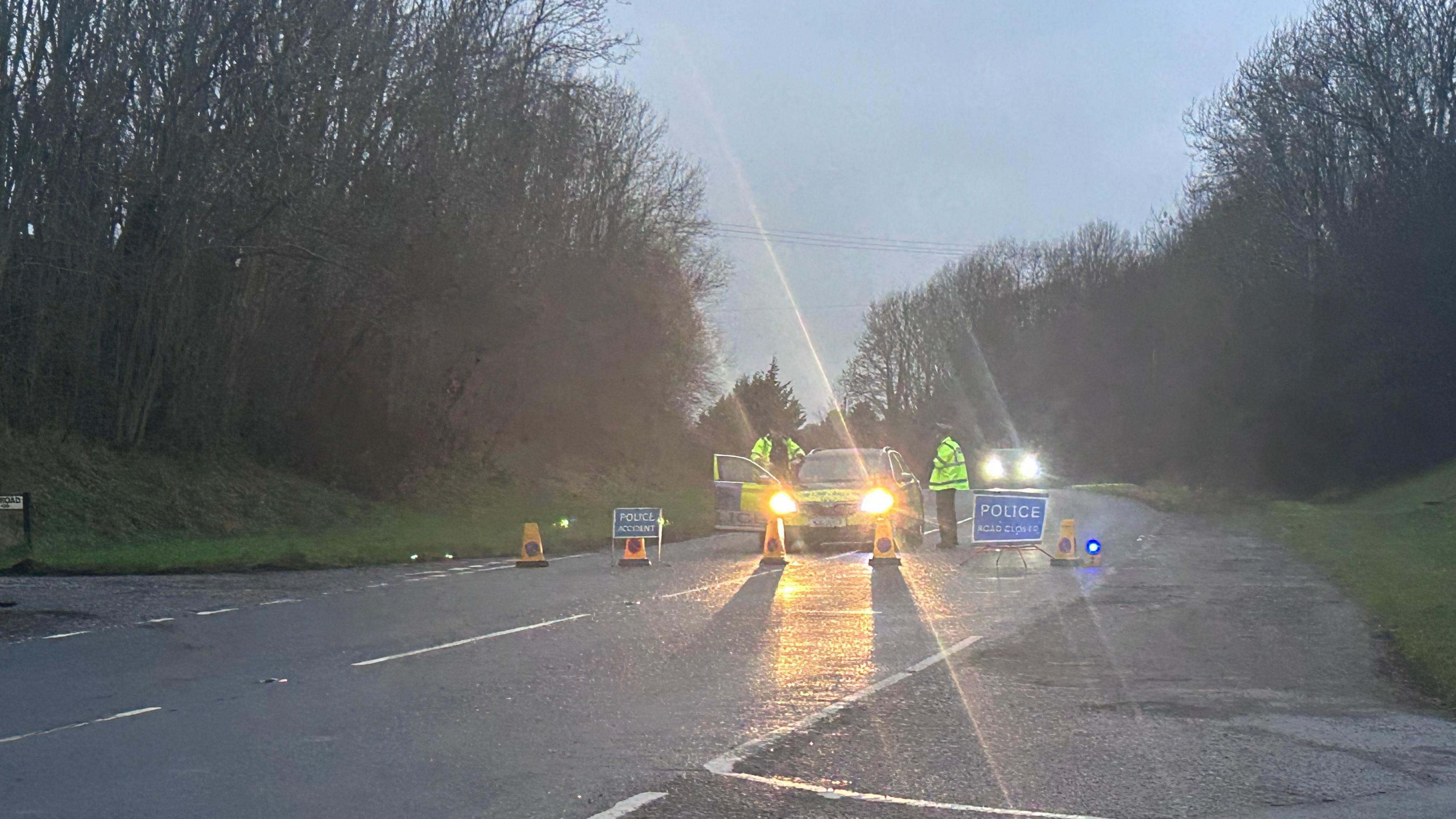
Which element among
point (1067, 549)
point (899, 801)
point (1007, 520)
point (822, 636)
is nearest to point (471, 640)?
point (822, 636)

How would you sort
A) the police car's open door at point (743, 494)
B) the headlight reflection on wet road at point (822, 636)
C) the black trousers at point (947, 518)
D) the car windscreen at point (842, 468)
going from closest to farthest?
the headlight reflection on wet road at point (822, 636) → the black trousers at point (947, 518) → the car windscreen at point (842, 468) → the police car's open door at point (743, 494)

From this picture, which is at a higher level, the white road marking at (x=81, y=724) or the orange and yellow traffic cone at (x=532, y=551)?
the orange and yellow traffic cone at (x=532, y=551)

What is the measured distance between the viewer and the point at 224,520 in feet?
84.6

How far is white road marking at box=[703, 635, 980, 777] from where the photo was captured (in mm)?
7266

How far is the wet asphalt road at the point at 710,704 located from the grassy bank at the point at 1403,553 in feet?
1.42

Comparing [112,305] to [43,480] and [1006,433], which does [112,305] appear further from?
[1006,433]

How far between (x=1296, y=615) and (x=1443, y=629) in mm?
1674

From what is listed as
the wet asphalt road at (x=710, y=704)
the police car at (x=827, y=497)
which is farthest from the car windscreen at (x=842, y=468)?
the wet asphalt road at (x=710, y=704)

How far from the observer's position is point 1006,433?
88.1 metres

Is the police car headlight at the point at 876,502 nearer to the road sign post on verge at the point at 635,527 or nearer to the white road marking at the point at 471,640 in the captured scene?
the road sign post on verge at the point at 635,527

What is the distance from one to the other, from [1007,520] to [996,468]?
43.7 m

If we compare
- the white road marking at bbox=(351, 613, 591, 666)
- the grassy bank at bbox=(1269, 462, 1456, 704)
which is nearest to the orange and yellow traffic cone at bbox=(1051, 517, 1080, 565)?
the grassy bank at bbox=(1269, 462, 1456, 704)

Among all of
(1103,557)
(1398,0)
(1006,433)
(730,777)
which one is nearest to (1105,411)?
(1006,433)

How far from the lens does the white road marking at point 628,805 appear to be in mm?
6188
